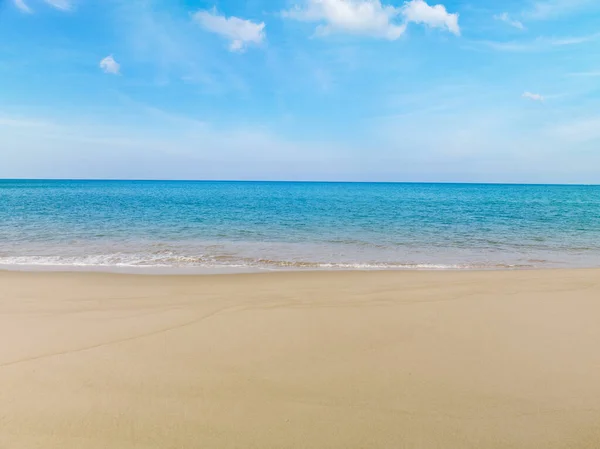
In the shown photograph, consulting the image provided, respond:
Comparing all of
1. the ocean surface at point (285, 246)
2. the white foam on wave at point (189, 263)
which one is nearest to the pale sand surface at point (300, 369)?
the white foam on wave at point (189, 263)

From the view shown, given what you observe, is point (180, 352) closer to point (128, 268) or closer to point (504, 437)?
point (504, 437)

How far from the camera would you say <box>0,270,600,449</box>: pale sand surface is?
10.3 ft

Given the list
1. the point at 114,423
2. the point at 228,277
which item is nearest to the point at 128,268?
the point at 228,277

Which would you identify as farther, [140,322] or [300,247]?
[300,247]

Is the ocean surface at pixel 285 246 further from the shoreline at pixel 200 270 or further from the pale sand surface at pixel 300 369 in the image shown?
the pale sand surface at pixel 300 369

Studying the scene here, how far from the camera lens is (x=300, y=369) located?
4.15 meters

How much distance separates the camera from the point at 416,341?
491 centimetres

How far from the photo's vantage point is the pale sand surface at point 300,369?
124 inches

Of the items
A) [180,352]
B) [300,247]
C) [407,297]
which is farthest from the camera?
[300,247]

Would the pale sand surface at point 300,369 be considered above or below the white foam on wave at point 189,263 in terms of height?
above

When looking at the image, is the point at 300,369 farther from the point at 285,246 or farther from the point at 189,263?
the point at 285,246

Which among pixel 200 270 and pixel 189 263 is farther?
pixel 189 263

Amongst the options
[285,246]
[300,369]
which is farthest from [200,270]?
[300,369]

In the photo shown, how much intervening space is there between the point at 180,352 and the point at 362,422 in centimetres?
250
